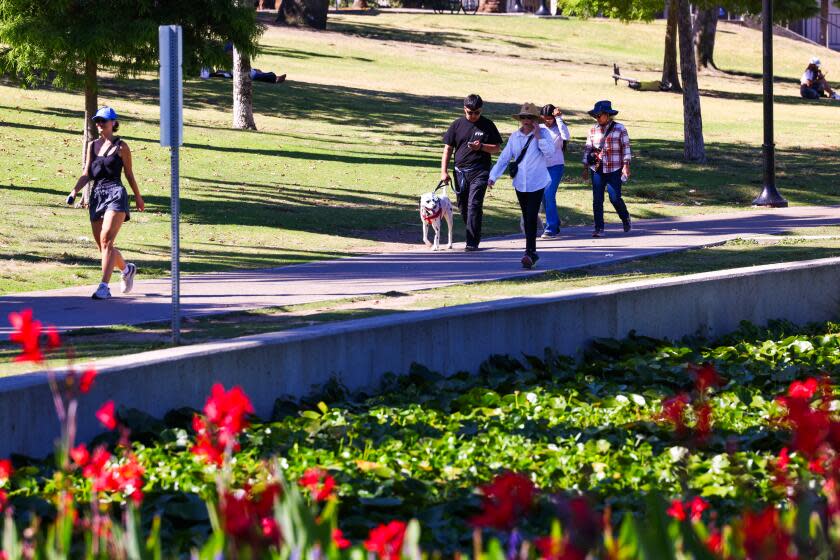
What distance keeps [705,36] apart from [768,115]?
34.0 metres

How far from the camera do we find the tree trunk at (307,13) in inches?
2160

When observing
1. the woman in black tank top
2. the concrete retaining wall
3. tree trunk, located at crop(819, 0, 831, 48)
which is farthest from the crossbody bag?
tree trunk, located at crop(819, 0, 831, 48)

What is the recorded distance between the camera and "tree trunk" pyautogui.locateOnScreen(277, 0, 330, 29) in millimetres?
54875

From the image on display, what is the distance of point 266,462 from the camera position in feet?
22.0

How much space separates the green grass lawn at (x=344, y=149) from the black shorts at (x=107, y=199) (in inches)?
52.1

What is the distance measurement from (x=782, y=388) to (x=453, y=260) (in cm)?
704

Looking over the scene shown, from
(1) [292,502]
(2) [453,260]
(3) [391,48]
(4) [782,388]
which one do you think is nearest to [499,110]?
(3) [391,48]

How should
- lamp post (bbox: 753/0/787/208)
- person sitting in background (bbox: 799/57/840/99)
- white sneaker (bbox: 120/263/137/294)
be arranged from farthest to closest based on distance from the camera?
1. person sitting in background (bbox: 799/57/840/99)
2. lamp post (bbox: 753/0/787/208)
3. white sneaker (bbox: 120/263/137/294)

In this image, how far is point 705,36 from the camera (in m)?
54.5

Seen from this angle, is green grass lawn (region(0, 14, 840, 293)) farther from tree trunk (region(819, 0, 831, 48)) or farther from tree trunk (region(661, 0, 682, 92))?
tree trunk (region(819, 0, 831, 48))

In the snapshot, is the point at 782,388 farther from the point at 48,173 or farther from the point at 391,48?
the point at 391,48

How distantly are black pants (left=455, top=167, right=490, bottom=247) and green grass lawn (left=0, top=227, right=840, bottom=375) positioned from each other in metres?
1.90

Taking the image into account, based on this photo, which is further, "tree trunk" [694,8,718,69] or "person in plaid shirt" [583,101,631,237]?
"tree trunk" [694,8,718,69]

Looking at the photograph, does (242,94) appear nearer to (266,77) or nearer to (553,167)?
(266,77)
